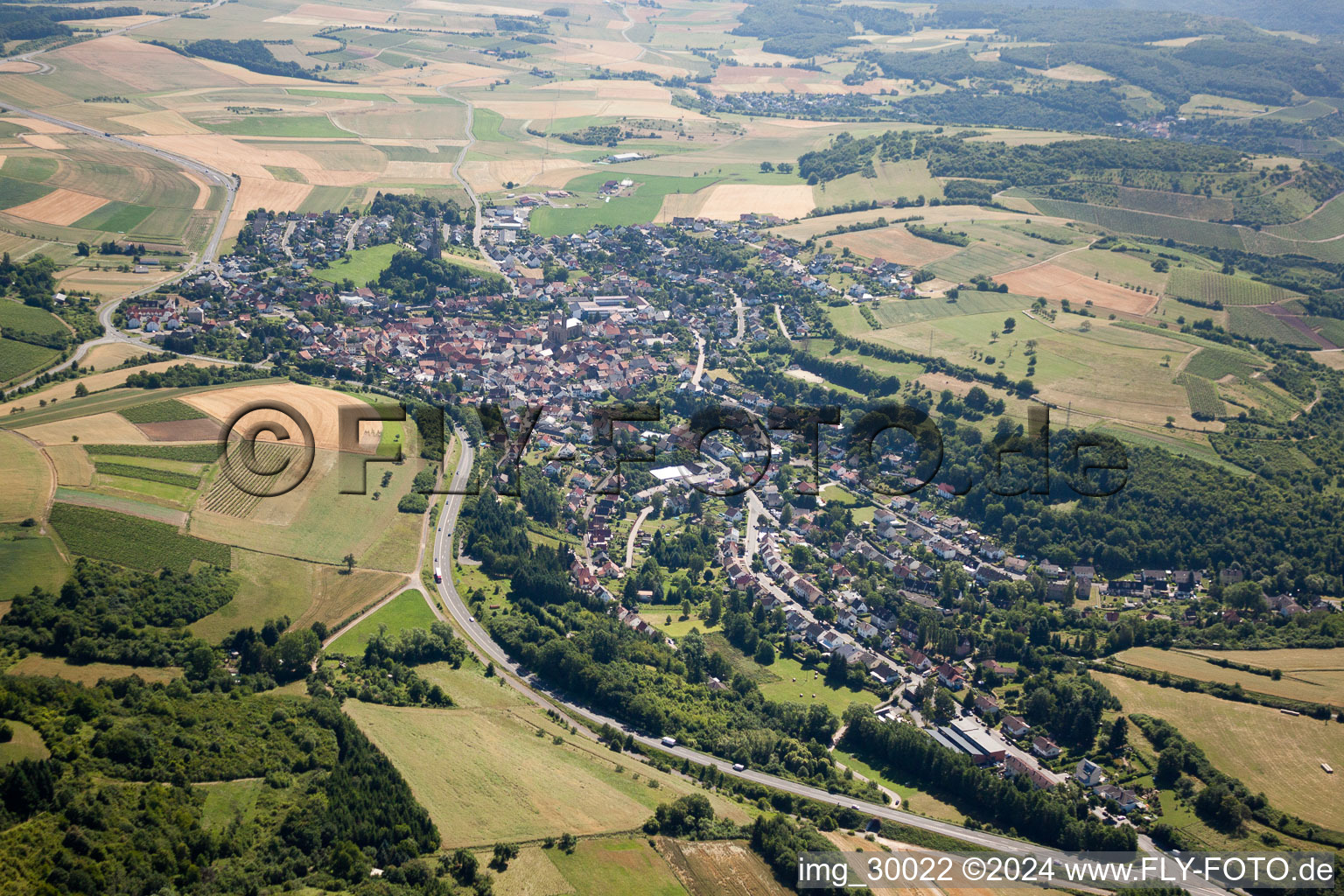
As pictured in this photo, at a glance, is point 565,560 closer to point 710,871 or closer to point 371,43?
point 710,871

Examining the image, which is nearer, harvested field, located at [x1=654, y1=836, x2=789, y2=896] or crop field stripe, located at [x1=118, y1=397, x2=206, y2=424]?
harvested field, located at [x1=654, y1=836, x2=789, y2=896]

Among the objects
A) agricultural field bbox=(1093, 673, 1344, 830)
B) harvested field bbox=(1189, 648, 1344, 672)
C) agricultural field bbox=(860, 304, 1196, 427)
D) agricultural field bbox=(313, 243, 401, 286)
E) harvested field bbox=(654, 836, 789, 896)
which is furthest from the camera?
agricultural field bbox=(313, 243, 401, 286)

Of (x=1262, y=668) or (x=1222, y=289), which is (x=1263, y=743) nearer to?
(x=1262, y=668)

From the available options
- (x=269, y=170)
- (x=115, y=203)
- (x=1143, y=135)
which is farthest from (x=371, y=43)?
(x=1143, y=135)

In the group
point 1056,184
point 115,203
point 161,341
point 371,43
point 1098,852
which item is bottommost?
point 1098,852

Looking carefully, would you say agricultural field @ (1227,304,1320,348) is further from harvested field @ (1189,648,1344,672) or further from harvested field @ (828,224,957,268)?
harvested field @ (1189,648,1344,672)

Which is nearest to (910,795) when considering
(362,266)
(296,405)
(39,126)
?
(296,405)

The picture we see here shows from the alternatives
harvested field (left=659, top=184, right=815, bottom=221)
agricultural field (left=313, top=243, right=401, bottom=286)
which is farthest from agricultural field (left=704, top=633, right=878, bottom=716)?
harvested field (left=659, top=184, right=815, bottom=221)
